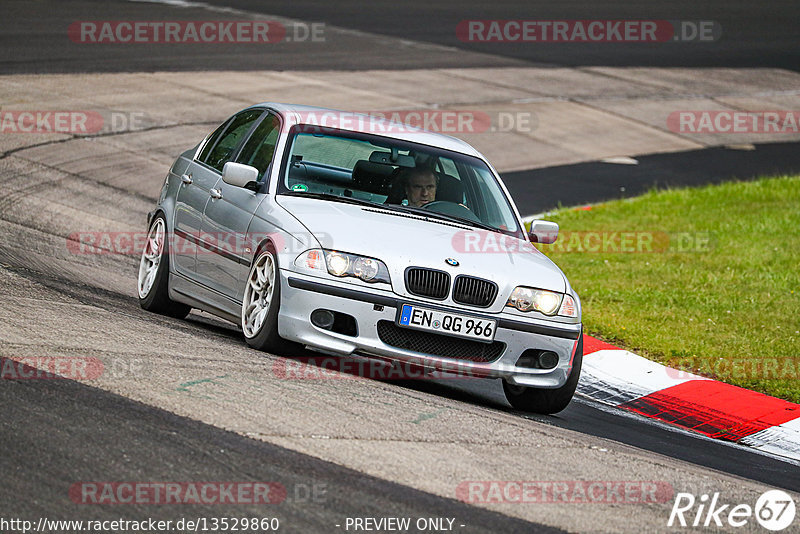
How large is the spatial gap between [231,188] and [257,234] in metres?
0.79

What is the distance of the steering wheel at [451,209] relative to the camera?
26.6ft

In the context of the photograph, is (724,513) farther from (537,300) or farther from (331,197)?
(331,197)

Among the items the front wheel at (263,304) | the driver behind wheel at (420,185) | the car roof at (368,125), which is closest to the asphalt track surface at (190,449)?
the front wheel at (263,304)

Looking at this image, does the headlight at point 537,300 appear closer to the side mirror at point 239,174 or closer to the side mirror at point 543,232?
the side mirror at point 543,232

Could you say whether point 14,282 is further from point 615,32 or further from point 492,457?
point 615,32

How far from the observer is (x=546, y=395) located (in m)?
7.66

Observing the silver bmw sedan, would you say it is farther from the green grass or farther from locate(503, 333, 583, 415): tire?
the green grass

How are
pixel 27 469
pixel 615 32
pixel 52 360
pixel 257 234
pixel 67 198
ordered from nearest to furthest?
pixel 27 469, pixel 52 360, pixel 257 234, pixel 67 198, pixel 615 32

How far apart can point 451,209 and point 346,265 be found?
1397 millimetres

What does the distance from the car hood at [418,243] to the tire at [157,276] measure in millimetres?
1467

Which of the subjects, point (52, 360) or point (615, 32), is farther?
point (615, 32)

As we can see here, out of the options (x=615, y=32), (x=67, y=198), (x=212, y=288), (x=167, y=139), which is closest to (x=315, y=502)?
(x=212, y=288)

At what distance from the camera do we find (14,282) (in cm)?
821

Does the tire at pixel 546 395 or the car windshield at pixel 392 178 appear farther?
the car windshield at pixel 392 178
